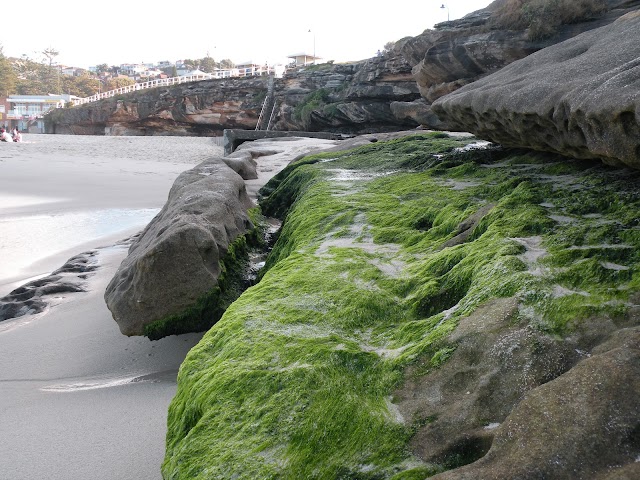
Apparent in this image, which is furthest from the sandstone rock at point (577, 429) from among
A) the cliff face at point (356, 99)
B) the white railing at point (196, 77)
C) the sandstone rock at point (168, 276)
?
the white railing at point (196, 77)

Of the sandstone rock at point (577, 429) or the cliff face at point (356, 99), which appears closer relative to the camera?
the sandstone rock at point (577, 429)

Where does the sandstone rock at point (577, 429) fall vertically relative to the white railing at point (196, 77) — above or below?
below

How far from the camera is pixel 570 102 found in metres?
3.53

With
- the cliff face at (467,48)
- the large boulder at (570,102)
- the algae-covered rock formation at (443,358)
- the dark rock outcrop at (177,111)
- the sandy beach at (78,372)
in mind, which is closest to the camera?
the algae-covered rock formation at (443,358)

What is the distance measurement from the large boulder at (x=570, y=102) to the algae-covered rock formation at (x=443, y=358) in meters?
0.42

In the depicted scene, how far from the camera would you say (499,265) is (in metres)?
2.88

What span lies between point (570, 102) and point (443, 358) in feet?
6.51

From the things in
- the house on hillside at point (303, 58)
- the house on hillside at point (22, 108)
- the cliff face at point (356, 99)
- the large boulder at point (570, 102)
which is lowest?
the large boulder at point (570, 102)

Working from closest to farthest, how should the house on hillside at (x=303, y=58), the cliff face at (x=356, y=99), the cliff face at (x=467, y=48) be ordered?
the cliff face at (x=467, y=48) → the cliff face at (x=356, y=99) → the house on hillside at (x=303, y=58)

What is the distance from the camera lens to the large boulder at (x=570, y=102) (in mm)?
3002

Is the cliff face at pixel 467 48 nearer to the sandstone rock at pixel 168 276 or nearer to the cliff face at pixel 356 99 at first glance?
the cliff face at pixel 356 99

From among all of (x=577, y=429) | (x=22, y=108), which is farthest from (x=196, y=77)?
(x=577, y=429)

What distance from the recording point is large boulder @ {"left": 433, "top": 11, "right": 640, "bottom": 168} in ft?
9.85

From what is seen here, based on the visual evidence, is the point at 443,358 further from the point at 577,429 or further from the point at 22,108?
the point at 22,108
